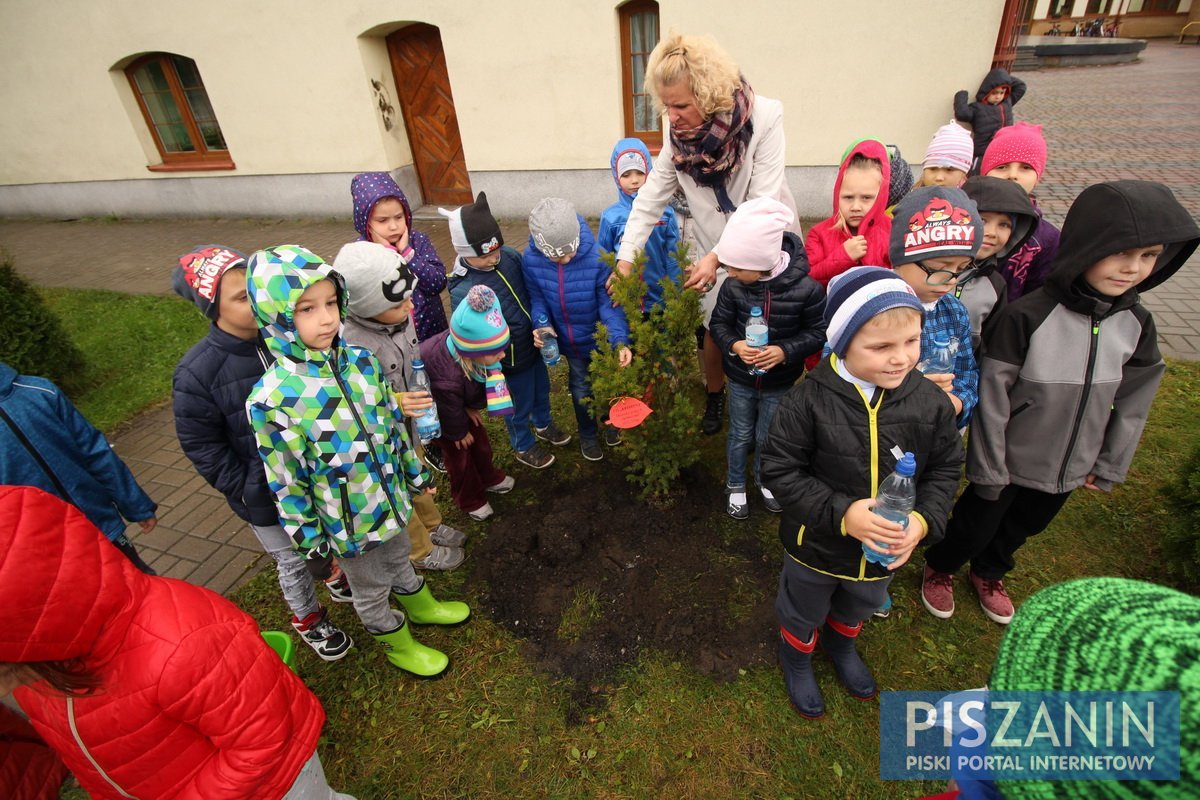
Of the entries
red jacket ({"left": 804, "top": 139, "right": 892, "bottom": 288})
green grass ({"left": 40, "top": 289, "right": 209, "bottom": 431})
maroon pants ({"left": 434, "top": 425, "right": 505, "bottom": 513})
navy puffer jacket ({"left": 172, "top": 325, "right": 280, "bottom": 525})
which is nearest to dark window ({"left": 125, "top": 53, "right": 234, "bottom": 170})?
green grass ({"left": 40, "top": 289, "right": 209, "bottom": 431})

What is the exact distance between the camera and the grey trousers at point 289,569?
2.70 metres

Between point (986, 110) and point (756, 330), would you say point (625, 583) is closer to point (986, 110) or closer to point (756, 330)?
point (756, 330)

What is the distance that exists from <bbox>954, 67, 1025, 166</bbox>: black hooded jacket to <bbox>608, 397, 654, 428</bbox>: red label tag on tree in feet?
21.2

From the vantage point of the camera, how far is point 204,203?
11805 millimetres

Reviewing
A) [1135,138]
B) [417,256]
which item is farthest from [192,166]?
[1135,138]

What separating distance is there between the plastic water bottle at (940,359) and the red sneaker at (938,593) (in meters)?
1.24

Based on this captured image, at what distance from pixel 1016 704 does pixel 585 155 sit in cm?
928

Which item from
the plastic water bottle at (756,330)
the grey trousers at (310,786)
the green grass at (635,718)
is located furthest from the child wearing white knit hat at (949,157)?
the grey trousers at (310,786)

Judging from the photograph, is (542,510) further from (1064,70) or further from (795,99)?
(1064,70)

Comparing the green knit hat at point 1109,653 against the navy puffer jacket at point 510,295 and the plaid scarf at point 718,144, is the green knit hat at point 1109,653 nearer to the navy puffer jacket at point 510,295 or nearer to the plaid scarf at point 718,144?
the plaid scarf at point 718,144

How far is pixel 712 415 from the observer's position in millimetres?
4395

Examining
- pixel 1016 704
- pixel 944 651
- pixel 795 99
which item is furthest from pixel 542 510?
pixel 795 99

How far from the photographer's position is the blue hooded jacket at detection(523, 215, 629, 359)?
351 centimetres

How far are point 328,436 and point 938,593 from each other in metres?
3.10
